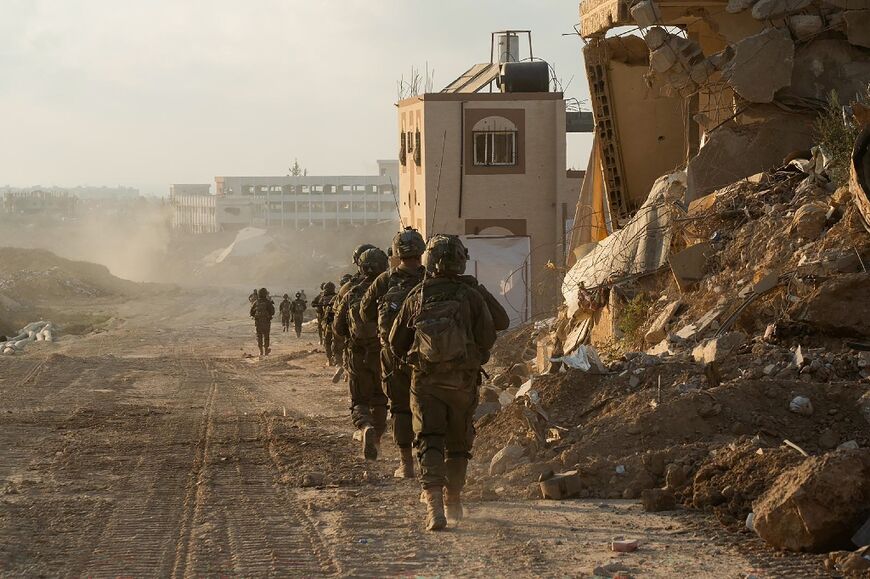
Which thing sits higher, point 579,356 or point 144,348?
point 579,356

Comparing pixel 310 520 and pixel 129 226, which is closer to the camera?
pixel 310 520

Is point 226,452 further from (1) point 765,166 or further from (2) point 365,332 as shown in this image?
(1) point 765,166

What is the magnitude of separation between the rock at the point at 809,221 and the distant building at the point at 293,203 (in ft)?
301

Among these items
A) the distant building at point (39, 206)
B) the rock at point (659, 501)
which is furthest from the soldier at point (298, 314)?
the distant building at point (39, 206)

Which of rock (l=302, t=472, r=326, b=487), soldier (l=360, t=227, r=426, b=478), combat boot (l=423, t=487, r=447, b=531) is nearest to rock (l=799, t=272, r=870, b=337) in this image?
soldier (l=360, t=227, r=426, b=478)

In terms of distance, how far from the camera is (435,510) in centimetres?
793

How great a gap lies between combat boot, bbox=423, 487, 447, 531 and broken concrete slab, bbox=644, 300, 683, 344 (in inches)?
202

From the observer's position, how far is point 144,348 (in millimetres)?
31844

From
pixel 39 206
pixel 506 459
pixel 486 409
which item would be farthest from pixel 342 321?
pixel 39 206

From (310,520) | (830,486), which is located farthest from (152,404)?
(830,486)

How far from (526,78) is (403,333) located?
2570 cm

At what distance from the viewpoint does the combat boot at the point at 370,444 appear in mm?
11266

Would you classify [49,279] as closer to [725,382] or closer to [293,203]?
[293,203]

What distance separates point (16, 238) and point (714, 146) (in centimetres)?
11836
